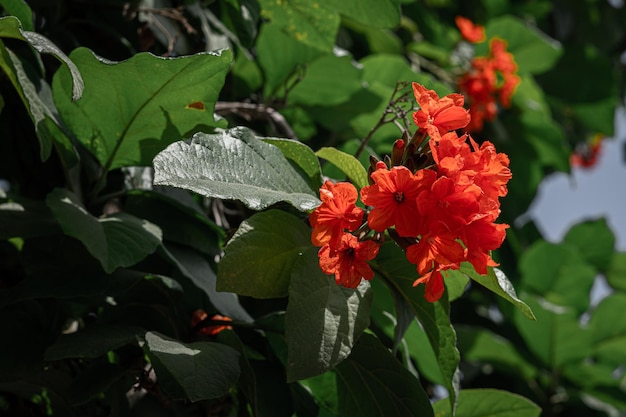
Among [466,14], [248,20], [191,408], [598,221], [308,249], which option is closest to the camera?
[308,249]

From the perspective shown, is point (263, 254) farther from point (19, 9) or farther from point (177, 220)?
point (19, 9)

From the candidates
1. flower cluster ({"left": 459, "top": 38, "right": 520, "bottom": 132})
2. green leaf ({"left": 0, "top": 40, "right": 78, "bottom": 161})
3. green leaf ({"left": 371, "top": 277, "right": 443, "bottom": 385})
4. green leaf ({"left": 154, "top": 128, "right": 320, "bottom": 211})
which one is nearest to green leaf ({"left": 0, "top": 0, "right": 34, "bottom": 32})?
green leaf ({"left": 0, "top": 40, "right": 78, "bottom": 161})

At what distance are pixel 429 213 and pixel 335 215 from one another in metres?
0.10

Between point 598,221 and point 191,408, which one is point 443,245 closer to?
point 191,408

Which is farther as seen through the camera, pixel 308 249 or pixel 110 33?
pixel 110 33

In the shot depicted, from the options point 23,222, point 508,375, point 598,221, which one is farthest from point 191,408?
point 598,221

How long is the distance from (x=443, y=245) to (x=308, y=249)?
17cm

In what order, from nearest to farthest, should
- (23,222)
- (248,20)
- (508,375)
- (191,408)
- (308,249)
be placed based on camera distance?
(308,249) < (23,222) < (191,408) < (248,20) < (508,375)

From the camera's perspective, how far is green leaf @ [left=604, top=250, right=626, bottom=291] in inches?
97.6

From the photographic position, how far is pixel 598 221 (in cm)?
239

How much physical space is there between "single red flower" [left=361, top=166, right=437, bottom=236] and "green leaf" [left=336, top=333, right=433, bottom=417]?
237mm

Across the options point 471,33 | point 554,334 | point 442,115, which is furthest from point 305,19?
point 554,334

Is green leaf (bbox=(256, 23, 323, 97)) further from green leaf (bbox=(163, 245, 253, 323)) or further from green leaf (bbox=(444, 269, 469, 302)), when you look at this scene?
green leaf (bbox=(444, 269, 469, 302))

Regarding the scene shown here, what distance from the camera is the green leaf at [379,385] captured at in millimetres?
961
